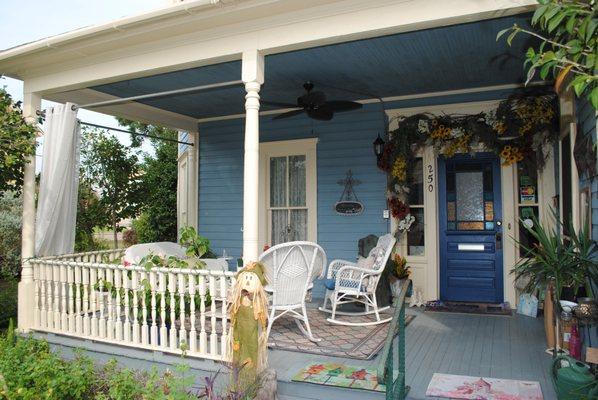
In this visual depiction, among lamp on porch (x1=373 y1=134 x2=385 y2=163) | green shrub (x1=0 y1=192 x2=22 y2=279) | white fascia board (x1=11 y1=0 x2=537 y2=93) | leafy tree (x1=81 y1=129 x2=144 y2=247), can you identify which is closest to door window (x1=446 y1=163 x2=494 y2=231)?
lamp on porch (x1=373 y1=134 x2=385 y2=163)

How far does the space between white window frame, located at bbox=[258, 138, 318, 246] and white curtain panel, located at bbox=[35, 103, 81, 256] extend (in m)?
2.77

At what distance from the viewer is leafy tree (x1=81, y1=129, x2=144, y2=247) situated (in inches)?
346

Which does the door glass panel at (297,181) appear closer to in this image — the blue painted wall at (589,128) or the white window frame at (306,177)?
the white window frame at (306,177)

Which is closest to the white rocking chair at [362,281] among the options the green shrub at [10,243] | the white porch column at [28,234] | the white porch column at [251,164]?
the white porch column at [251,164]

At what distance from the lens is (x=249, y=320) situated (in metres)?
3.20

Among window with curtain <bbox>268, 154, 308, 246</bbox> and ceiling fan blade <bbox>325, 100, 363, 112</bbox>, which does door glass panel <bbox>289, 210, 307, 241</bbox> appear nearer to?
window with curtain <bbox>268, 154, 308, 246</bbox>

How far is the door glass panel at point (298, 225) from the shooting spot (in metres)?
6.61

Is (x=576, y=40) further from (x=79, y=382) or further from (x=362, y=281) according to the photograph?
(x=79, y=382)

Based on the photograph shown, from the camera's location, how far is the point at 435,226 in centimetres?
571

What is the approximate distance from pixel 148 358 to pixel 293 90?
3.49 meters

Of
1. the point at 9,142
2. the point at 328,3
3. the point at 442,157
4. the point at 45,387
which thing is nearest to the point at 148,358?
the point at 45,387

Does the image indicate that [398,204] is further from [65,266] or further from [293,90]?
[65,266]

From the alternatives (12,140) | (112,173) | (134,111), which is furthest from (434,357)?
(112,173)

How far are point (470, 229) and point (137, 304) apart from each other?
390 centimetres
